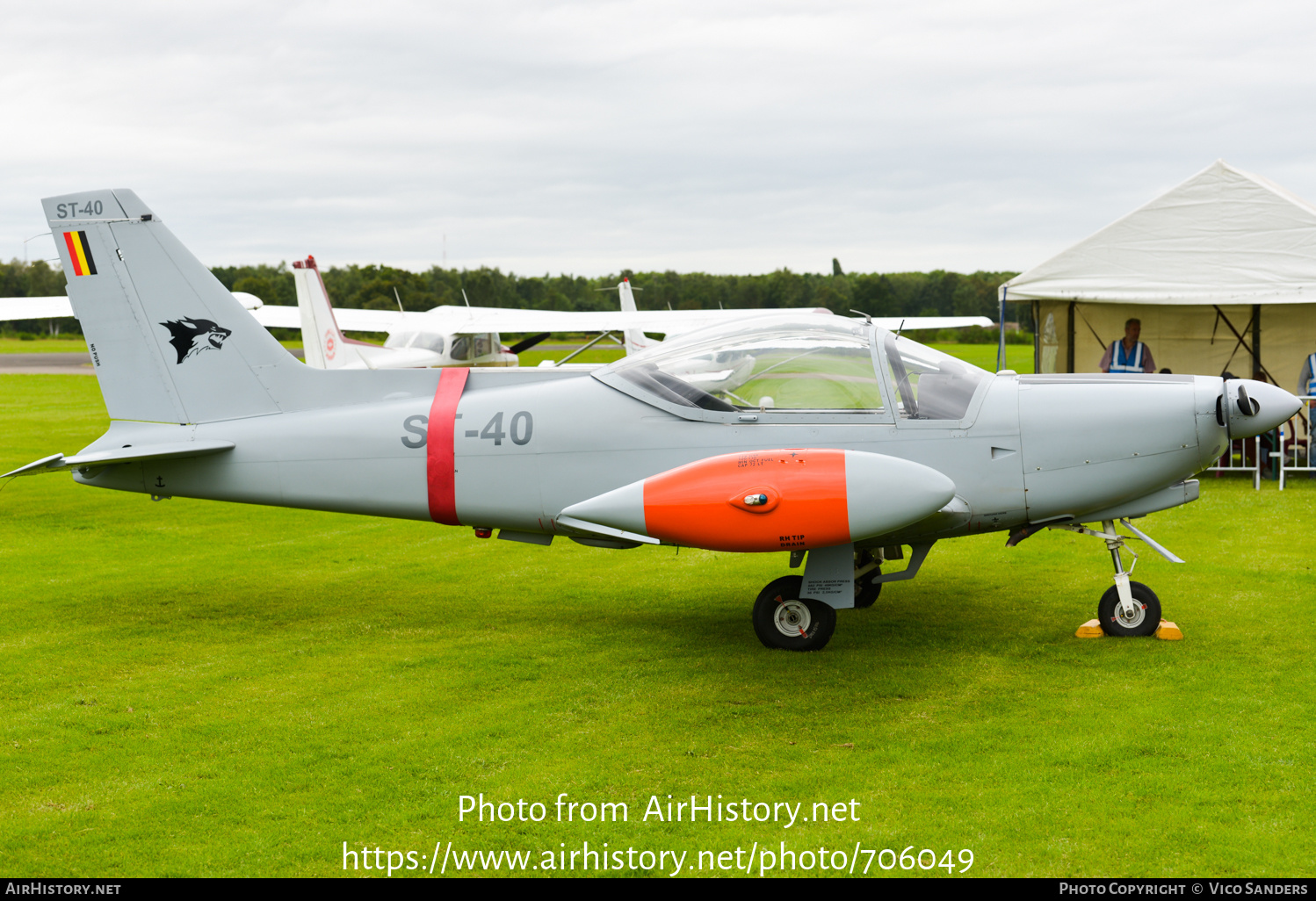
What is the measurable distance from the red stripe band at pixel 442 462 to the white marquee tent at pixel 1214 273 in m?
9.76

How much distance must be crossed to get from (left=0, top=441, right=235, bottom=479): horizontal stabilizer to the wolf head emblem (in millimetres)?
642

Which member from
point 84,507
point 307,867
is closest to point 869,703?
point 307,867

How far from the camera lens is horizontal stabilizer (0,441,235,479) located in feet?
22.9

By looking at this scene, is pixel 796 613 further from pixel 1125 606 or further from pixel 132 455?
pixel 132 455

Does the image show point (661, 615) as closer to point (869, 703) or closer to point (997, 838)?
point (869, 703)

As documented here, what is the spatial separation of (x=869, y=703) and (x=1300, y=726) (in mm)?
2017

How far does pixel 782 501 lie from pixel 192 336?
4.33m

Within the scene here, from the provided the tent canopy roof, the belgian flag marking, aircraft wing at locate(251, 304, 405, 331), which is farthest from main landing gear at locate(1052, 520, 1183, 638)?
aircraft wing at locate(251, 304, 405, 331)

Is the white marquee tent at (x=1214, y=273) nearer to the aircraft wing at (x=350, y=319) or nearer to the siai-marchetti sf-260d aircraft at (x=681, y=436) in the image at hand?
the siai-marchetti sf-260d aircraft at (x=681, y=436)

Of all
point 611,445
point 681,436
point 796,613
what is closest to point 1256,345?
point 796,613

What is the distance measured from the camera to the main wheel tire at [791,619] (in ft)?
21.1

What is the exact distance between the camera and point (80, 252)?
23.8 feet

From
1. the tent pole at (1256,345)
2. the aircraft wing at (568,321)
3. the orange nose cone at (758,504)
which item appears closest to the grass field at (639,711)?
the orange nose cone at (758,504)

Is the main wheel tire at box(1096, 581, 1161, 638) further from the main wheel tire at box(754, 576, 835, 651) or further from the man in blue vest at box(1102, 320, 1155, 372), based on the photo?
the man in blue vest at box(1102, 320, 1155, 372)
